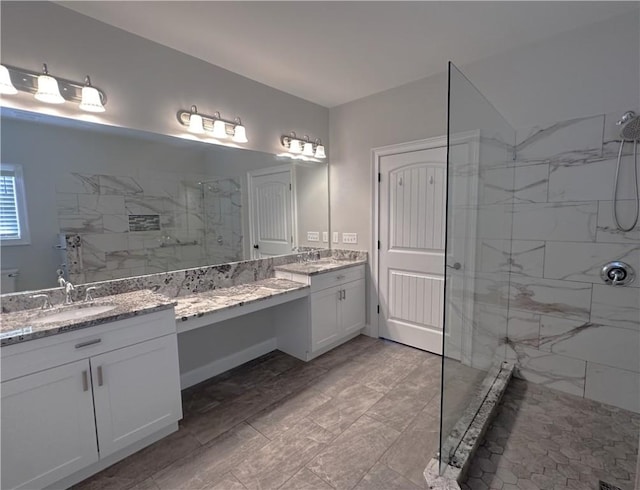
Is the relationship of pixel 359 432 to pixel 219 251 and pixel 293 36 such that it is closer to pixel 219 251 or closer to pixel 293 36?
pixel 219 251

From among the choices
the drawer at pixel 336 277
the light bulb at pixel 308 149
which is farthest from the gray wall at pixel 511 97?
the light bulb at pixel 308 149

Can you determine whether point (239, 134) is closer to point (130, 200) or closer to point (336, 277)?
point (130, 200)

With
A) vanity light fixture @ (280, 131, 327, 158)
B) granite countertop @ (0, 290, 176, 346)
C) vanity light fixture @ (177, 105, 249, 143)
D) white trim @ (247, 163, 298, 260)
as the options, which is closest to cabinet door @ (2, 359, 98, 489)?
granite countertop @ (0, 290, 176, 346)

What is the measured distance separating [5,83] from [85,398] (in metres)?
1.71

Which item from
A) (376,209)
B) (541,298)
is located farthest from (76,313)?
(541,298)

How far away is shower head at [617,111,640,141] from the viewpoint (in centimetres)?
193

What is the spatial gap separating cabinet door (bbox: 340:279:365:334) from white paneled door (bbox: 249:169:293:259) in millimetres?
791

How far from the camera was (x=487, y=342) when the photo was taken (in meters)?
2.32

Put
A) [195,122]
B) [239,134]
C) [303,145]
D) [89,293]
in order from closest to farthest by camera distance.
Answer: [89,293], [195,122], [239,134], [303,145]

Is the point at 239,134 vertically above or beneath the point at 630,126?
above

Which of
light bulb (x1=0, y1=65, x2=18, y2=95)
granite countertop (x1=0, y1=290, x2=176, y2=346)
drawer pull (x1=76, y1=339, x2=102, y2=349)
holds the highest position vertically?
light bulb (x1=0, y1=65, x2=18, y2=95)

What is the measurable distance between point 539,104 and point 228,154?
252cm

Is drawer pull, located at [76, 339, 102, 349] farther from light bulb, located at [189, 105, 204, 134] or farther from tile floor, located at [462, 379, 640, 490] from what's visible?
tile floor, located at [462, 379, 640, 490]

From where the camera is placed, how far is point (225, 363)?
2777 mm
